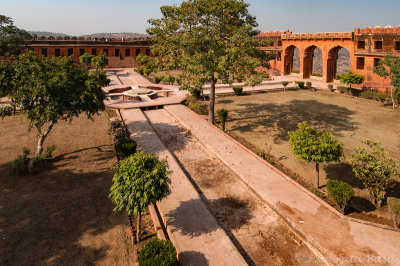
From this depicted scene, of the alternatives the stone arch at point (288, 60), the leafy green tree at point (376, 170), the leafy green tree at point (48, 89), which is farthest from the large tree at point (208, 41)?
the stone arch at point (288, 60)

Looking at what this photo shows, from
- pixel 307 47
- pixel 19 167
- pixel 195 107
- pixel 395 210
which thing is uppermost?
pixel 307 47

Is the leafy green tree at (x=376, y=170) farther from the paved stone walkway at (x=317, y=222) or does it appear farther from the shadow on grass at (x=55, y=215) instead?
the shadow on grass at (x=55, y=215)

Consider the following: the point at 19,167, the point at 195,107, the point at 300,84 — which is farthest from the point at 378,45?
the point at 19,167

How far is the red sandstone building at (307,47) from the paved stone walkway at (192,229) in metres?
19.9

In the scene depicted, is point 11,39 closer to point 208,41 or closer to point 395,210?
point 208,41

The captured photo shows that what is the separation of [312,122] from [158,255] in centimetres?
1815

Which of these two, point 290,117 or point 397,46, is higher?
point 397,46

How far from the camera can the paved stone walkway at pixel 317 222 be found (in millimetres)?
7887

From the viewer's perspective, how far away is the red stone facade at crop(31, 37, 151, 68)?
172 ft

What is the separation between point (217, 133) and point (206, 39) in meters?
6.03

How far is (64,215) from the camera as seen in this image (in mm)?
9719

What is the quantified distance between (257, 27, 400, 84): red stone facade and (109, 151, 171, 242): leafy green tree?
3033 cm

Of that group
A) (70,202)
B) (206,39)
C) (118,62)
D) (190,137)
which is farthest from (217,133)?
(118,62)

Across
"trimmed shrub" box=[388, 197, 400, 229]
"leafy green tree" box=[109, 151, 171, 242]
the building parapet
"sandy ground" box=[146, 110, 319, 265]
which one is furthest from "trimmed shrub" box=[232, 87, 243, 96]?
"leafy green tree" box=[109, 151, 171, 242]
